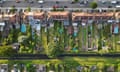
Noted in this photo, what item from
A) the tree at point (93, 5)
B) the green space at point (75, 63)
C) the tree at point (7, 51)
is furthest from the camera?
the green space at point (75, 63)

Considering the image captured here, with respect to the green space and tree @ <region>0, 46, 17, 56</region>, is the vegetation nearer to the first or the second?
tree @ <region>0, 46, 17, 56</region>

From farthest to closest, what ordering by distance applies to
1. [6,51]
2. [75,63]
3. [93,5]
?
[75,63], [93,5], [6,51]

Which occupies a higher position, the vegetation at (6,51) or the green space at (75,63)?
the vegetation at (6,51)

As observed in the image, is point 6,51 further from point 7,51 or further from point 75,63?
point 75,63

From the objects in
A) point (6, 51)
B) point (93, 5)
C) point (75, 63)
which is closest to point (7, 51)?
point (6, 51)

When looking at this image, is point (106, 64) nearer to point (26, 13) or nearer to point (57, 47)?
point (57, 47)

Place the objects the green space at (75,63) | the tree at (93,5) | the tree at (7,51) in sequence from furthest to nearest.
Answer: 1. the green space at (75,63)
2. the tree at (93,5)
3. the tree at (7,51)

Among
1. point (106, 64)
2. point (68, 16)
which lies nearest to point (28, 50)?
point (68, 16)

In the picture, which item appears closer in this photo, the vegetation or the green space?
the vegetation

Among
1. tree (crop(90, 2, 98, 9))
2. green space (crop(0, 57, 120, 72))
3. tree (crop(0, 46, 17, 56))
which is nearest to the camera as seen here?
tree (crop(0, 46, 17, 56))

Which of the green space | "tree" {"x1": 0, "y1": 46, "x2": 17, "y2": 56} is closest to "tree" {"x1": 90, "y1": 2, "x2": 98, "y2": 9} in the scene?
the green space

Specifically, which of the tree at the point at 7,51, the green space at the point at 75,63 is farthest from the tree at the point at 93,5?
the tree at the point at 7,51

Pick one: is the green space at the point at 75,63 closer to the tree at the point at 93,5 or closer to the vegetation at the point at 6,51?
the vegetation at the point at 6,51
